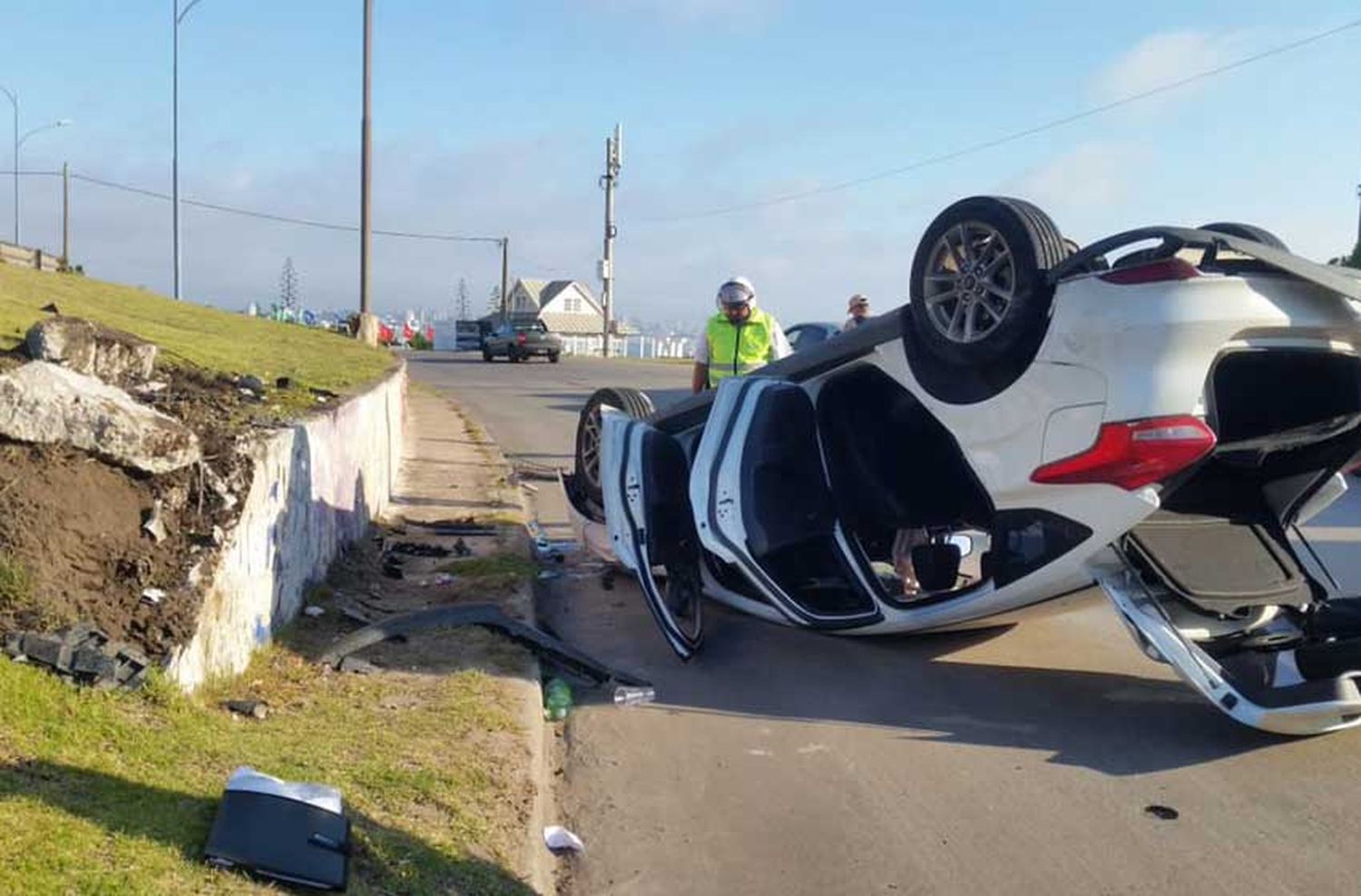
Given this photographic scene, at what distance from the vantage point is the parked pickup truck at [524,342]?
134ft

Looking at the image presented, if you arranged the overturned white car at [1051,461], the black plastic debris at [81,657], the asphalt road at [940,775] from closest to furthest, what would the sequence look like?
1. the asphalt road at [940,775]
2. the black plastic debris at [81,657]
3. the overturned white car at [1051,461]

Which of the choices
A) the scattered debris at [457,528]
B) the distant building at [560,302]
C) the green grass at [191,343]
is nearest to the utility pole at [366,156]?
the green grass at [191,343]

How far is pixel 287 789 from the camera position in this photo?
12.4 ft

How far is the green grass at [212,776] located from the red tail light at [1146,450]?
2.60m

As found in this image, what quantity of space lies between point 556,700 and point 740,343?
3420 mm

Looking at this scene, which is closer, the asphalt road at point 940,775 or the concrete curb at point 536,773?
the concrete curb at point 536,773

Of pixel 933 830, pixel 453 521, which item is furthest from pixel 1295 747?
pixel 453 521

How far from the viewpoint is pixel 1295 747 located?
5.07 meters

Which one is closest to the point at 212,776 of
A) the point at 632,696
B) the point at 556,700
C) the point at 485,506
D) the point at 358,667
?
the point at 358,667

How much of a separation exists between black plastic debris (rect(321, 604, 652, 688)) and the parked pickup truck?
34842mm

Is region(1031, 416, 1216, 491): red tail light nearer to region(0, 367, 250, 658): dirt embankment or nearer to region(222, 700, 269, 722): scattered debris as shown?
region(222, 700, 269, 722): scattered debris

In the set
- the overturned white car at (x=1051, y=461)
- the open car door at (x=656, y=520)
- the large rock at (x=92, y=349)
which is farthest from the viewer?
the large rock at (x=92, y=349)

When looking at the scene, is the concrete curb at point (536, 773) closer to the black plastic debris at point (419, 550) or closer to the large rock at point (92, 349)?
the black plastic debris at point (419, 550)

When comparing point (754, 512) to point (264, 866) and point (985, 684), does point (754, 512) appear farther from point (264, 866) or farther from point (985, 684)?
point (264, 866)
